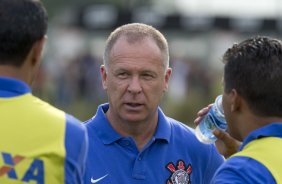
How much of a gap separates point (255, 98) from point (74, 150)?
107cm

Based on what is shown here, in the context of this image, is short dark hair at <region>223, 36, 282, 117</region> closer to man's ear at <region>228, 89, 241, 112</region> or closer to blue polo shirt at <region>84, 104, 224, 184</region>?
man's ear at <region>228, 89, 241, 112</region>

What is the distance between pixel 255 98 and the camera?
199 inches

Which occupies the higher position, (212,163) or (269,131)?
(269,131)

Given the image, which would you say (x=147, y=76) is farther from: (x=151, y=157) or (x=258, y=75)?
(x=258, y=75)

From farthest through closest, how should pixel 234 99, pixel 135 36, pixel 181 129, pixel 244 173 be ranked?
pixel 181 129
pixel 135 36
pixel 234 99
pixel 244 173

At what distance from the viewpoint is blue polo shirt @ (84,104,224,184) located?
19.5 ft

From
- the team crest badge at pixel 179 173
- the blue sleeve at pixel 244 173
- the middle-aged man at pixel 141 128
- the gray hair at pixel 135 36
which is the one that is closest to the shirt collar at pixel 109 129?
the middle-aged man at pixel 141 128

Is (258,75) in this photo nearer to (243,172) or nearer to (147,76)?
(243,172)

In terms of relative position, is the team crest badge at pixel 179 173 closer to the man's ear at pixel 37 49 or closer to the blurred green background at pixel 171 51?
the man's ear at pixel 37 49

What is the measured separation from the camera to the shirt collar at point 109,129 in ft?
20.1

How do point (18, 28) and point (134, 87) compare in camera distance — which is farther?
point (134, 87)

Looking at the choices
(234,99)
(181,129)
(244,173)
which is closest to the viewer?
(244,173)

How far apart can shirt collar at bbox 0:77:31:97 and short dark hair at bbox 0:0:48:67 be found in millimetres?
76

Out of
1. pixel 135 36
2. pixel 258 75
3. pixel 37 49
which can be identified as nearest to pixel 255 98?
pixel 258 75
